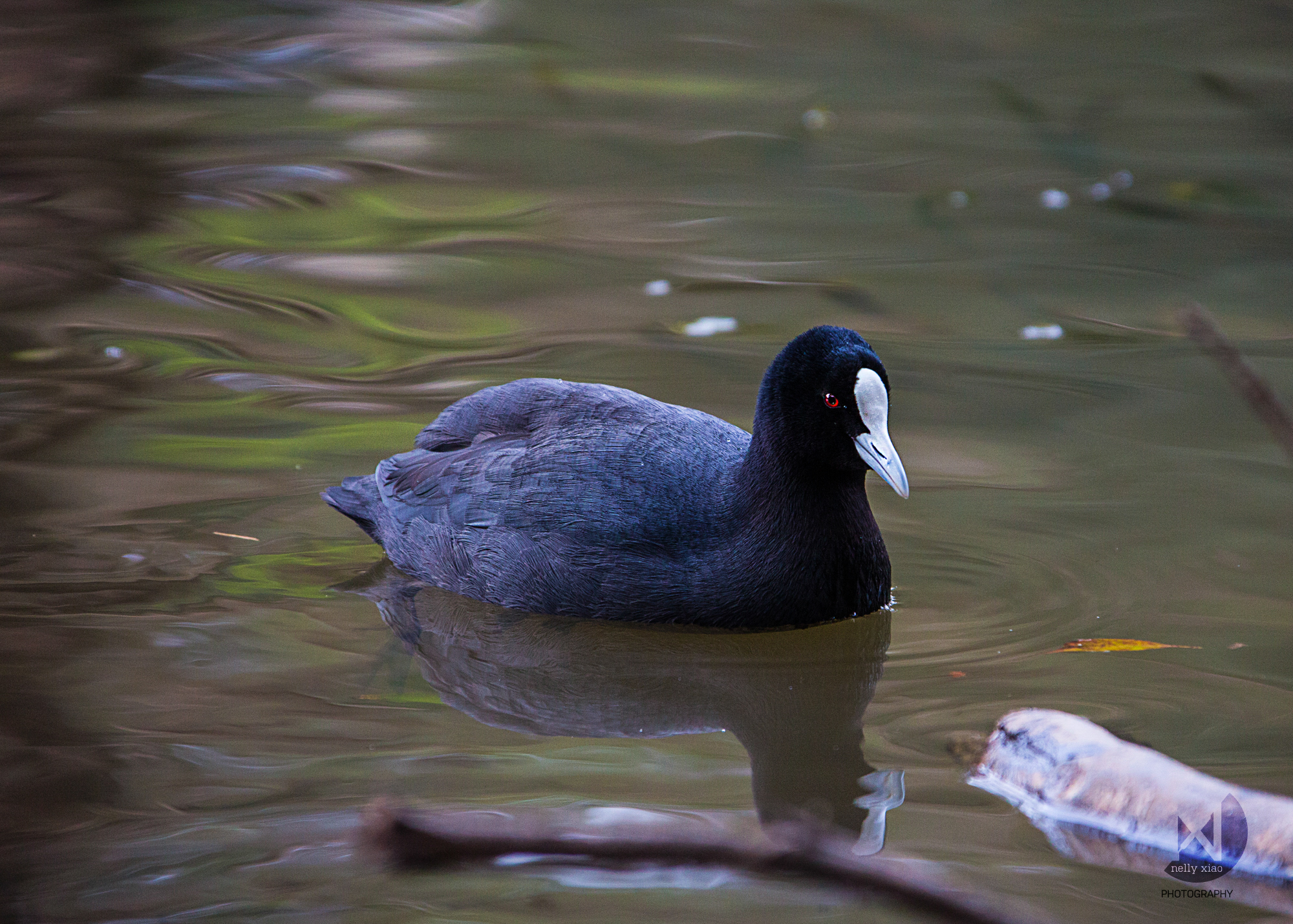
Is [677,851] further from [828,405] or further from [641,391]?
[641,391]

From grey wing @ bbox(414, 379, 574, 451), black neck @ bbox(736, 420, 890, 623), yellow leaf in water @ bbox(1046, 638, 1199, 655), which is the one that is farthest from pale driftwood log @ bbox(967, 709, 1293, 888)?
grey wing @ bbox(414, 379, 574, 451)

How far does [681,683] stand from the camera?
14.6 ft

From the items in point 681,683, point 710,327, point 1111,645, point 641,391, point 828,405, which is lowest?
point 681,683

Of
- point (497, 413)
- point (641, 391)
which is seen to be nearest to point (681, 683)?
point (497, 413)

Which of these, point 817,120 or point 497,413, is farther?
point 817,120

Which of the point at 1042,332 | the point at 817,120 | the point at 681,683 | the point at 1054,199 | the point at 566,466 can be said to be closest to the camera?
the point at 681,683

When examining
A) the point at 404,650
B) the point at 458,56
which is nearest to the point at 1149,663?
the point at 404,650

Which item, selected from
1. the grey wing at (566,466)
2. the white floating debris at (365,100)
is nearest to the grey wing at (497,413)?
the grey wing at (566,466)

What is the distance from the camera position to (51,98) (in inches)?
448

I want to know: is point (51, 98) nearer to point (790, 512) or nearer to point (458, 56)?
point (458, 56)

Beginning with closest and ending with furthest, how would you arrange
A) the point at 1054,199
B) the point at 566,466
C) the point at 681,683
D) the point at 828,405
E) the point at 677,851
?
the point at 677,851, the point at 681,683, the point at 828,405, the point at 566,466, the point at 1054,199

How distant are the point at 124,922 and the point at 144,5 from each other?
1214cm

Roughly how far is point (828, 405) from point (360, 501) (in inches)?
73.5

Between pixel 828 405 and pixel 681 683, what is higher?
pixel 828 405
